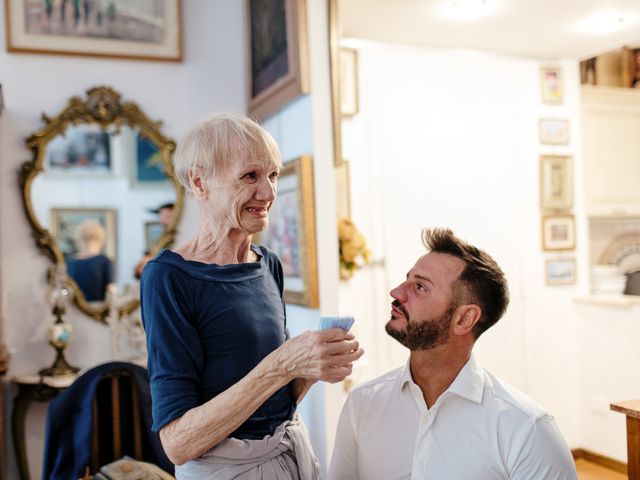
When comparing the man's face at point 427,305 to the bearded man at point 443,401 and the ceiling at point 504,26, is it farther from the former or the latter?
the ceiling at point 504,26

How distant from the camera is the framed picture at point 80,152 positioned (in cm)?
343

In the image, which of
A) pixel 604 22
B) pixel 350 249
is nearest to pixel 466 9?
pixel 604 22

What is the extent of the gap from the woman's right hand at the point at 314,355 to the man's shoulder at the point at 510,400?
1.43 feet

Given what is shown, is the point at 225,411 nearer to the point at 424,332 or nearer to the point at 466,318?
the point at 424,332

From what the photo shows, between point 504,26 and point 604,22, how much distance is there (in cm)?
57

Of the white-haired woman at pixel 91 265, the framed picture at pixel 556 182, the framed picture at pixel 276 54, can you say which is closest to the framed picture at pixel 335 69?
the framed picture at pixel 276 54

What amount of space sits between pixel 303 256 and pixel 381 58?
1750 mm

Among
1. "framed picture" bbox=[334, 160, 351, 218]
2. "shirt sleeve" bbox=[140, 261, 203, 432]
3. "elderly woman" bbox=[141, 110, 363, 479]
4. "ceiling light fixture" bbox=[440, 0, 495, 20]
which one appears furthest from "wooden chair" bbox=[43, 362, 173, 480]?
"ceiling light fixture" bbox=[440, 0, 495, 20]

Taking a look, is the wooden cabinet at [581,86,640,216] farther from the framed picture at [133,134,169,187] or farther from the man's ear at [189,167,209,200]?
the man's ear at [189,167,209,200]

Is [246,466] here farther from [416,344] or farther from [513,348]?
[513,348]

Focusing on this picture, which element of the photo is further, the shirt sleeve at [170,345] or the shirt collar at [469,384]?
the shirt collar at [469,384]

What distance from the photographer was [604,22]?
12.8ft

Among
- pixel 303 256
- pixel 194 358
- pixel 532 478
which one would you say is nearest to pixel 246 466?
pixel 194 358

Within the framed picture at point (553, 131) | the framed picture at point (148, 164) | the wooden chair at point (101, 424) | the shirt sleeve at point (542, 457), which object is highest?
the framed picture at point (553, 131)
